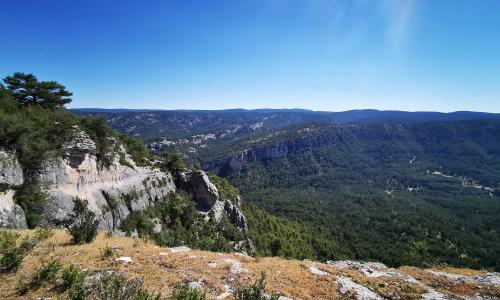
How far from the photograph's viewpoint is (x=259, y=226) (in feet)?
280

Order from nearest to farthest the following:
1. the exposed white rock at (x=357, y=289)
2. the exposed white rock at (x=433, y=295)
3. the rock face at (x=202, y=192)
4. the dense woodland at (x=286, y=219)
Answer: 1. the exposed white rock at (x=357, y=289)
2. the exposed white rock at (x=433, y=295)
3. the dense woodland at (x=286, y=219)
4. the rock face at (x=202, y=192)

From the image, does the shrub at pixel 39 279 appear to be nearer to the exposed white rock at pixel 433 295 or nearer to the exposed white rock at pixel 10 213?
the exposed white rock at pixel 10 213

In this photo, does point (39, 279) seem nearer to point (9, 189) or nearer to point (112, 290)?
point (112, 290)

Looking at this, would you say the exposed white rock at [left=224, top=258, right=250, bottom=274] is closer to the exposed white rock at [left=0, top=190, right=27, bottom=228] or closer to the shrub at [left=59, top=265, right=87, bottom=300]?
the shrub at [left=59, top=265, right=87, bottom=300]

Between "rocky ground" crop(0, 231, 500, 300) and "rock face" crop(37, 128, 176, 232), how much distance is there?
15.5 metres

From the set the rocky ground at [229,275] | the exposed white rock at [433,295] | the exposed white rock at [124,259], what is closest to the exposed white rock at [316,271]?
the rocky ground at [229,275]

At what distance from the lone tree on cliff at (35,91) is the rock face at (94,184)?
42.3 feet

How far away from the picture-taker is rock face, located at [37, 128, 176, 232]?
3012 cm

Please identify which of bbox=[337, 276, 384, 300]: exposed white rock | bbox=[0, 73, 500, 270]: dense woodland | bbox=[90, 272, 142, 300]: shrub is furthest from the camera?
bbox=[0, 73, 500, 270]: dense woodland

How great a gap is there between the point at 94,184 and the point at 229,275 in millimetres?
31522

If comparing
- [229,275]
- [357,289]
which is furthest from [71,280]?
[357,289]

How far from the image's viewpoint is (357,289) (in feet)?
45.0

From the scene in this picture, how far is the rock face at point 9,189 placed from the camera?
21031 mm

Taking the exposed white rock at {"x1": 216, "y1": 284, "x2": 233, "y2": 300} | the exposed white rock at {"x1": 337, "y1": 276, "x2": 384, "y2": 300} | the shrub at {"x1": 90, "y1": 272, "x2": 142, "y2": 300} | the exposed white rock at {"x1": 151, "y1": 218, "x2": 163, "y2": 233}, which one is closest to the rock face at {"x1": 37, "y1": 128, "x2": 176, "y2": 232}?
the exposed white rock at {"x1": 151, "y1": 218, "x2": 163, "y2": 233}
